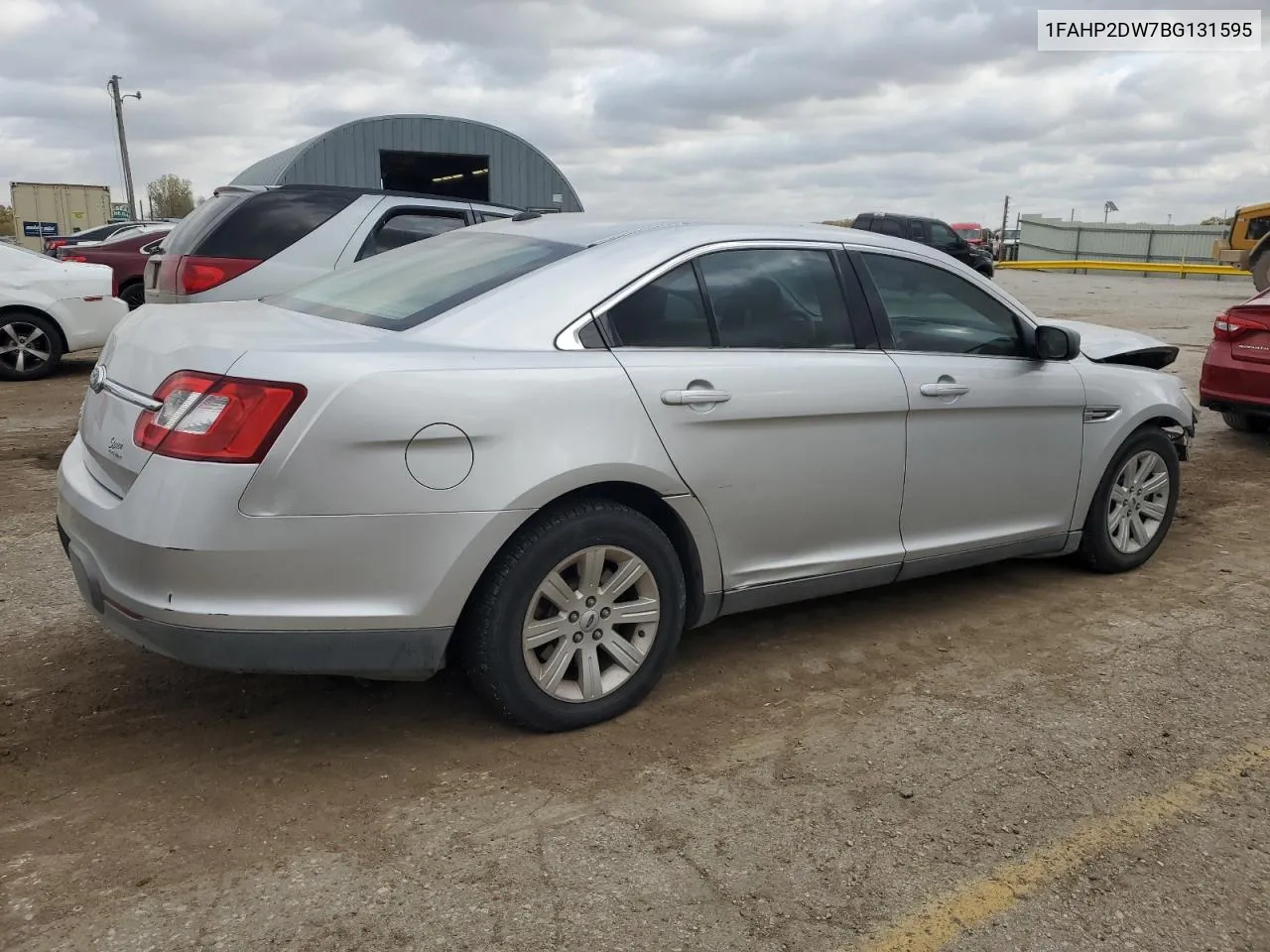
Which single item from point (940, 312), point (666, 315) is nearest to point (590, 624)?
point (666, 315)

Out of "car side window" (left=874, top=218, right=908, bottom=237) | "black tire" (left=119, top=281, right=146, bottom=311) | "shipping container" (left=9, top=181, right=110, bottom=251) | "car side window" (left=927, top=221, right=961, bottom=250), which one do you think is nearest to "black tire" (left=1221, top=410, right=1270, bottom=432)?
"black tire" (left=119, top=281, right=146, bottom=311)

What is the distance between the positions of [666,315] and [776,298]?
0.49 meters

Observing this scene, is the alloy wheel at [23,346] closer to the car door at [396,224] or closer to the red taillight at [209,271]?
the red taillight at [209,271]

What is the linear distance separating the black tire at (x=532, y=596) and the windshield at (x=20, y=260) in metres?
9.17

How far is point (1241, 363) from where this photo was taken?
768 centimetres

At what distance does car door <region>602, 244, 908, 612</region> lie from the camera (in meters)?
3.40

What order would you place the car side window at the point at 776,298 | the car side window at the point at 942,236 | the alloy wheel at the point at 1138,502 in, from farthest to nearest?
the car side window at the point at 942,236
the alloy wheel at the point at 1138,502
the car side window at the point at 776,298

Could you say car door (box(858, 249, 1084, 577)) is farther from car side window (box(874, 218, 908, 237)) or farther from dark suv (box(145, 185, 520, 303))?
car side window (box(874, 218, 908, 237))

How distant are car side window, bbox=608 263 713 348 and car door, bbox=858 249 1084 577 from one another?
2.71 feet

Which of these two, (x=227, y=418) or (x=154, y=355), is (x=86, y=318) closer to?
(x=154, y=355)

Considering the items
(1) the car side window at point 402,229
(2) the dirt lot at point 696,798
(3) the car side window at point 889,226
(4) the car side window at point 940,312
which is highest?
(3) the car side window at point 889,226

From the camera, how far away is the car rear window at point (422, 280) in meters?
3.34

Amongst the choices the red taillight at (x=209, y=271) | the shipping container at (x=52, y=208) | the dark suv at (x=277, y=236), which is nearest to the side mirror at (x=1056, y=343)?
the dark suv at (x=277, y=236)

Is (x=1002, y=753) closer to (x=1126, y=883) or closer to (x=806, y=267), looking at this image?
(x=1126, y=883)
